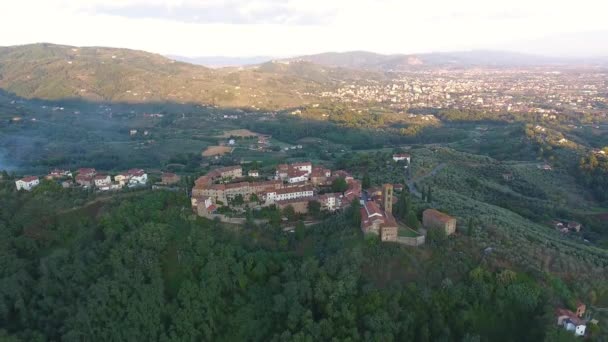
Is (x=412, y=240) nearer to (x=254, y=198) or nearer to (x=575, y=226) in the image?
(x=254, y=198)

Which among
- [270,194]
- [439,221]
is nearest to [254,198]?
[270,194]

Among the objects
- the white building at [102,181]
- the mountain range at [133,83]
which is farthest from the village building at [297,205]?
the mountain range at [133,83]

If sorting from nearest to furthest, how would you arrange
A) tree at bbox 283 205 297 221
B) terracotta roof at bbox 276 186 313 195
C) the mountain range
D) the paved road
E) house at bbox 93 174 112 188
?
1. tree at bbox 283 205 297 221
2. terracotta roof at bbox 276 186 313 195
3. house at bbox 93 174 112 188
4. the paved road
5. the mountain range

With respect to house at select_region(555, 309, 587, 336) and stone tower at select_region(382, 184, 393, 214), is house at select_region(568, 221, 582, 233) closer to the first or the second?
house at select_region(555, 309, 587, 336)

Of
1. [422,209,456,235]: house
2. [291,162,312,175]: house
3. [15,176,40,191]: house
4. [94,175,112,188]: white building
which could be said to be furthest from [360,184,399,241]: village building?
[15,176,40,191]: house

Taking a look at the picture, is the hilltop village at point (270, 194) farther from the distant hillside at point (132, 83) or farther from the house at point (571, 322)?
the distant hillside at point (132, 83)
